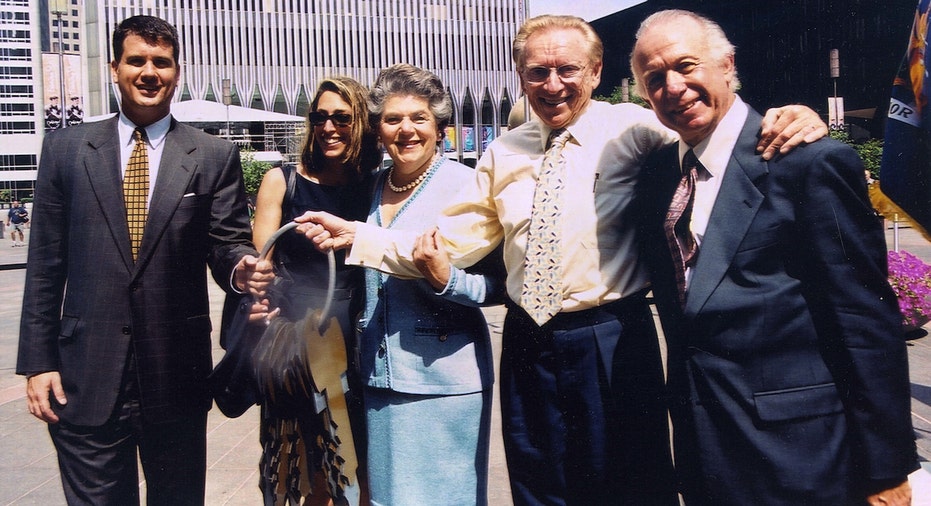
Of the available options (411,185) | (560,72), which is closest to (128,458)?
(411,185)

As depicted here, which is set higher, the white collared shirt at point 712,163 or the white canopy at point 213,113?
the white canopy at point 213,113

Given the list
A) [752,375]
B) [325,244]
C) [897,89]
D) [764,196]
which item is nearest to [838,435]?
[752,375]

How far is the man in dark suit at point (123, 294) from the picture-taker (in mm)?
2270

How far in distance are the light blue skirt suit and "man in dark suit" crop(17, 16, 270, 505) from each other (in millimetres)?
462

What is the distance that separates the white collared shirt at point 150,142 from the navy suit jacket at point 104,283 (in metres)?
0.03

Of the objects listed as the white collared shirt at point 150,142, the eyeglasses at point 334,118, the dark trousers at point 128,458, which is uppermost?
the eyeglasses at point 334,118

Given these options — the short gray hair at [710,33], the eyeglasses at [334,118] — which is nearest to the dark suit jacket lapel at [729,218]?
the short gray hair at [710,33]

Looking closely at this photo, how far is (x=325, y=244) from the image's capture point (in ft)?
7.15

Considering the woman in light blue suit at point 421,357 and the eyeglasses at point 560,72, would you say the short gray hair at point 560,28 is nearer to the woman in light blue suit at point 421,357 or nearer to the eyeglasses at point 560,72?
the eyeglasses at point 560,72

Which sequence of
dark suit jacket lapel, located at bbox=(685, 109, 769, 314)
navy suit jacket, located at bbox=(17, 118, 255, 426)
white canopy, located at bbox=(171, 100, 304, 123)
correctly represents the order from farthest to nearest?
white canopy, located at bbox=(171, 100, 304, 123) → navy suit jacket, located at bbox=(17, 118, 255, 426) → dark suit jacket lapel, located at bbox=(685, 109, 769, 314)

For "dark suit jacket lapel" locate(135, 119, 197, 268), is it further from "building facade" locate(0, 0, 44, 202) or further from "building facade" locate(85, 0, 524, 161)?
"building facade" locate(0, 0, 44, 202)

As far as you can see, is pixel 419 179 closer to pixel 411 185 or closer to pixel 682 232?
pixel 411 185

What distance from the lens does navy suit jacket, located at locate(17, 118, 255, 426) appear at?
2.27 meters

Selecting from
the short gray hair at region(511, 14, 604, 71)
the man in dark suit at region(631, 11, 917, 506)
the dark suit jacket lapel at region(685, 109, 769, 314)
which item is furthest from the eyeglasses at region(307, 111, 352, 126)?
the dark suit jacket lapel at region(685, 109, 769, 314)
